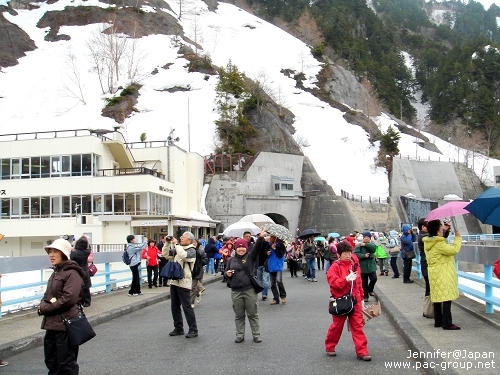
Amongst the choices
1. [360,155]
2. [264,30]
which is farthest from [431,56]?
[360,155]

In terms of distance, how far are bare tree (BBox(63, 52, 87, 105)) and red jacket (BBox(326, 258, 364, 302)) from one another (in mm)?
60166

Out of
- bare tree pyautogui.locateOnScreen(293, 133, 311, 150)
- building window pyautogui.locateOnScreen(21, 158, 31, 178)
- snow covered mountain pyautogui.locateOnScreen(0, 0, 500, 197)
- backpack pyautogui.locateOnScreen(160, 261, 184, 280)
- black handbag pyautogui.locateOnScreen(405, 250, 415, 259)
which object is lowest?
black handbag pyautogui.locateOnScreen(405, 250, 415, 259)

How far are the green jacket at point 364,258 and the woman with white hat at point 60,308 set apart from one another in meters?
7.80

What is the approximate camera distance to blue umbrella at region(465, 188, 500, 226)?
7.76 metres

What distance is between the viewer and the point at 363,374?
591cm

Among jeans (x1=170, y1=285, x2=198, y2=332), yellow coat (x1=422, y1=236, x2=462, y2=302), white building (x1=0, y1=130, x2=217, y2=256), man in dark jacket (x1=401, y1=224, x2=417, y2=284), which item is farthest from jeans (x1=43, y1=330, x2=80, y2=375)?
white building (x1=0, y1=130, x2=217, y2=256)

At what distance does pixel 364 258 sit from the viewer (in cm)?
1196

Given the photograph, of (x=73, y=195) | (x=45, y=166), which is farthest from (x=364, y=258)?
(x=45, y=166)

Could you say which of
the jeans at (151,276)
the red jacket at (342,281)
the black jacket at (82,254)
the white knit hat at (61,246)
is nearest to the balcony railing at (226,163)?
the jeans at (151,276)

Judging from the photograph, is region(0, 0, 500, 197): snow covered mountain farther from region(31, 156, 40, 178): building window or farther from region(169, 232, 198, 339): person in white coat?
region(169, 232, 198, 339): person in white coat

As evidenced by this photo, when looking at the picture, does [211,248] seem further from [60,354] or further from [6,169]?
[6,169]

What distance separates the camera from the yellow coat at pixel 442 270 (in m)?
7.53

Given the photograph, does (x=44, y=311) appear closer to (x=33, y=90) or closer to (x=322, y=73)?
(x=33, y=90)

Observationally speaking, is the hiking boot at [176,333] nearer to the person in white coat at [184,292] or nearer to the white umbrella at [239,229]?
the person in white coat at [184,292]
